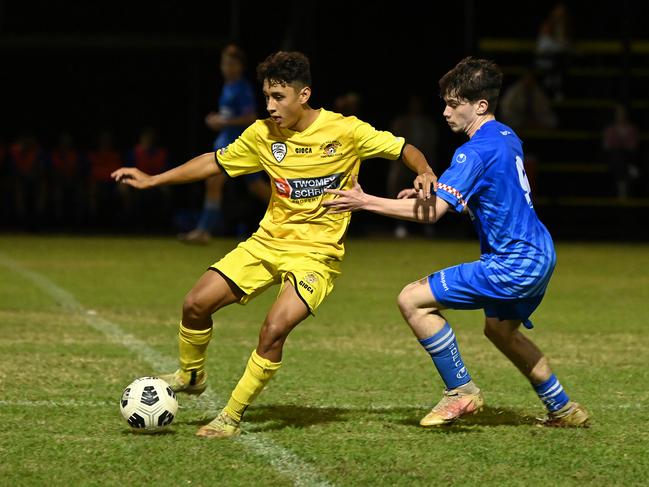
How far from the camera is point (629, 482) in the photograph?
5.34 metres

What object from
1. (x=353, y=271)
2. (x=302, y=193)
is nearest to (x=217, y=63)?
(x=353, y=271)

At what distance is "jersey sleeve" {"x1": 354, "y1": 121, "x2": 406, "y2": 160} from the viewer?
6707 millimetres

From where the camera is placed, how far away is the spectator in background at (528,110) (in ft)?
64.9

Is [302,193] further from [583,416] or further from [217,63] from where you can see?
[217,63]

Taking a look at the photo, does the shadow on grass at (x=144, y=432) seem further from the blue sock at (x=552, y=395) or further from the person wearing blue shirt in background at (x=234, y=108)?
the person wearing blue shirt in background at (x=234, y=108)

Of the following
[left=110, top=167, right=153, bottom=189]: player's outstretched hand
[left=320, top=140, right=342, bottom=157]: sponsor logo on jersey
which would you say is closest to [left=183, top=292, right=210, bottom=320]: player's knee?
[left=110, top=167, right=153, bottom=189]: player's outstretched hand

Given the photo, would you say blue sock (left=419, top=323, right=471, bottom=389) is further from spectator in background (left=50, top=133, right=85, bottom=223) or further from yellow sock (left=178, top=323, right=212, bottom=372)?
spectator in background (left=50, top=133, right=85, bottom=223)

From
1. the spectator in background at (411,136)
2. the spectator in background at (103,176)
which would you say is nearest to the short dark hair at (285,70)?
the spectator in background at (411,136)

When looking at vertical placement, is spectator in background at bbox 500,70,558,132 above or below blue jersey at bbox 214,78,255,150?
below

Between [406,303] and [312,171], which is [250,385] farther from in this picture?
[312,171]

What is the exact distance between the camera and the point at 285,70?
6.55 metres

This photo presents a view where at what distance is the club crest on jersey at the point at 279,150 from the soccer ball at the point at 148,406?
1.30 meters

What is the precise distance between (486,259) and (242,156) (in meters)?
1.42

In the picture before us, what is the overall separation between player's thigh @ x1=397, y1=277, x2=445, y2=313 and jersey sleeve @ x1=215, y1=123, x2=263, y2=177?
1.11m
